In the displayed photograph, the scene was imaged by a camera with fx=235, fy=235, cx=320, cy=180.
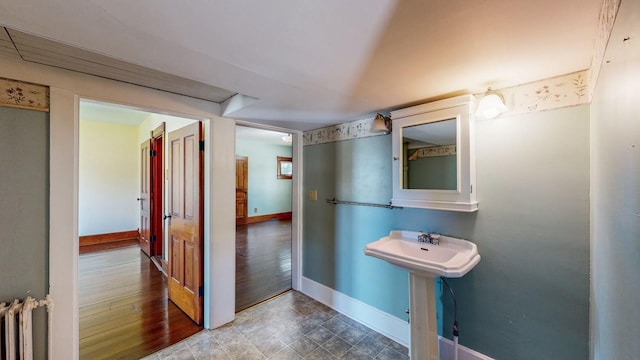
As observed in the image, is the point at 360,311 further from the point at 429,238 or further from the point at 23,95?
the point at 23,95

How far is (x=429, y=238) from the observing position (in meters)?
1.85

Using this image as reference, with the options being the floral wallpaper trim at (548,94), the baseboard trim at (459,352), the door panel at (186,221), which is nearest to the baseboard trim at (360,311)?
the baseboard trim at (459,352)

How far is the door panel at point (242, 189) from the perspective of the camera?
6848 mm

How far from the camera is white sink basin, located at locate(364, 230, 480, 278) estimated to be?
4.56 ft

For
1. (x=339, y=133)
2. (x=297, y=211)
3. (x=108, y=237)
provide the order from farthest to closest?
(x=108, y=237) < (x=297, y=211) < (x=339, y=133)

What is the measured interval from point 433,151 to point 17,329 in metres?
2.87

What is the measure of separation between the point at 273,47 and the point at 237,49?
18cm

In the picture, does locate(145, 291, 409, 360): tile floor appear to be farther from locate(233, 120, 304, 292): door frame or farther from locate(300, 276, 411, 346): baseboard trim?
locate(233, 120, 304, 292): door frame

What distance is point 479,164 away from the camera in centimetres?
169

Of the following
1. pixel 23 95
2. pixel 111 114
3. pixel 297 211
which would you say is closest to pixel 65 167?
pixel 23 95

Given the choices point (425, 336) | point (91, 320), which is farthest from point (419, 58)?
point (91, 320)

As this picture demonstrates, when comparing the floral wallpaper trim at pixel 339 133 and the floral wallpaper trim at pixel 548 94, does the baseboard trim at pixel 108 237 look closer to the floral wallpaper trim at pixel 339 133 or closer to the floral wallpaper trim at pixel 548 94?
the floral wallpaper trim at pixel 339 133

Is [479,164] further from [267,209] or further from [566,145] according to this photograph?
[267,209]

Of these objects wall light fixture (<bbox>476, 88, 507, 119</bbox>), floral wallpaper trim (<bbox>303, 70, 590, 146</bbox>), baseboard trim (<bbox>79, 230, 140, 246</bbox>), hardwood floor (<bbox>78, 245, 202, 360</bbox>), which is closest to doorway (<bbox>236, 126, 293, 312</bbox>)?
hardwood floor (<bbox>78, 245, 202, 360</bbox>)
